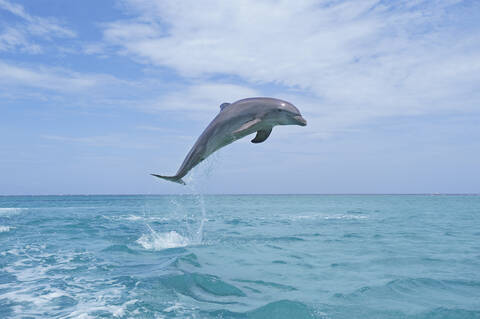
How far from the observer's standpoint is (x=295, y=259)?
1251cm

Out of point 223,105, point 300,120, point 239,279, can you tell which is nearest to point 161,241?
point 239,279

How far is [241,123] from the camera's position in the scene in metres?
→ 5.28

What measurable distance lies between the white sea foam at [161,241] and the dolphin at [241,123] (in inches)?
407

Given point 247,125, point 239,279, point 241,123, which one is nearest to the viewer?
point 247,125

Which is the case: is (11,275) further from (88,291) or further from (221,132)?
(221,132)

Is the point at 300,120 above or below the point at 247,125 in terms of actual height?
above

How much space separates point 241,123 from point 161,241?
507 inches

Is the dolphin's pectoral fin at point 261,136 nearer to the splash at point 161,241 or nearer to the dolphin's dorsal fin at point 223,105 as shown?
the dolphin's dorsal fin at point 223,105

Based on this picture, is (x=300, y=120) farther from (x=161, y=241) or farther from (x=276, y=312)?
(x=161, y=241)

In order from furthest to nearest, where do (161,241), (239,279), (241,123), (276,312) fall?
1. (161,241)
2. (239,279)
3. (276,312)
4. (241,123)

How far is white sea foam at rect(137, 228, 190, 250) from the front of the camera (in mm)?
15466

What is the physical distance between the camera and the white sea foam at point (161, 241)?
1547 cm

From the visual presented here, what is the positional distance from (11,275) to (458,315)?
10720 millimetres

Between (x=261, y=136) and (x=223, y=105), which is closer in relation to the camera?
(x=261, y=136)
